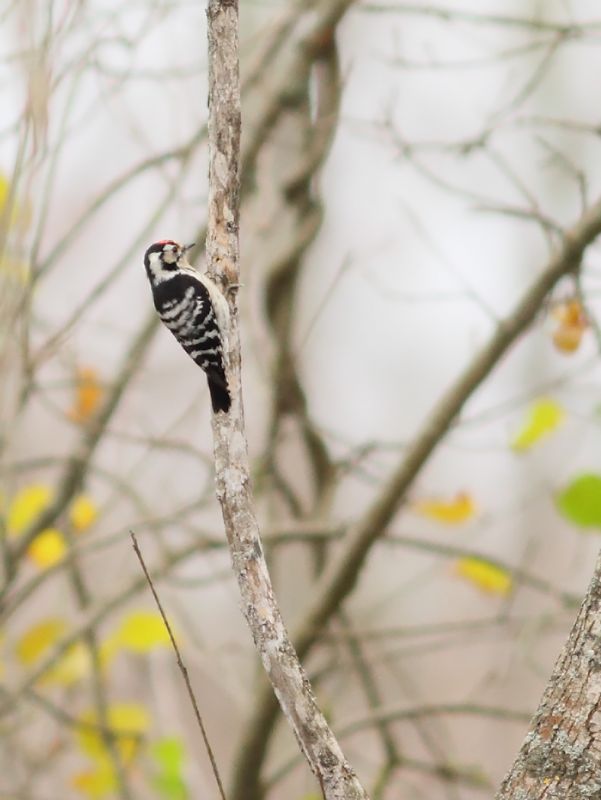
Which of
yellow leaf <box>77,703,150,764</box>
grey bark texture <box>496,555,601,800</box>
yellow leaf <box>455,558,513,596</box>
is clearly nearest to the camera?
grey bark texture <box>496,555,601,800</box>

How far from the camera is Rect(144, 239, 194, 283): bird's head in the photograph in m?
3.32

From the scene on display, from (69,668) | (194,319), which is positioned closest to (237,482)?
(194,319)

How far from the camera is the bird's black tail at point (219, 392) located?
6.76ft

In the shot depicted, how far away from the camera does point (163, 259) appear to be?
336cm

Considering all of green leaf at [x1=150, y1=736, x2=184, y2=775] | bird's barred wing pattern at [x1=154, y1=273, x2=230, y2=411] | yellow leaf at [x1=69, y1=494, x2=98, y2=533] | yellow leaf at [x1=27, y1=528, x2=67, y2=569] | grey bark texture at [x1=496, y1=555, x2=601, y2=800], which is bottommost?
grey bark texture at [x1=496, y1=555, x2=601, y2=800]

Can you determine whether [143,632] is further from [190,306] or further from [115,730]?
[190,306]

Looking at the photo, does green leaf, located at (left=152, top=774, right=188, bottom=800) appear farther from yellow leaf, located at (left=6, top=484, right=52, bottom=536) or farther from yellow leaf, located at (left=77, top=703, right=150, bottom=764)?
yellow leaf, located at (left=6, top=484, right=52, bottom=536)

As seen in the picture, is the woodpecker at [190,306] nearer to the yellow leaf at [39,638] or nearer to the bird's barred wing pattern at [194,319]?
the bird's barred wing pattern at [194,319]

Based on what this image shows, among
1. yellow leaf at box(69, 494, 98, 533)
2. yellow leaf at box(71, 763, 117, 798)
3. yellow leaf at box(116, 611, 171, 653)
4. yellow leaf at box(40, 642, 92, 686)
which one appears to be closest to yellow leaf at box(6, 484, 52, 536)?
yellow leaf at box(69, 494, 98, 533)

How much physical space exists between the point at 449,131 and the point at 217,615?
189 inches

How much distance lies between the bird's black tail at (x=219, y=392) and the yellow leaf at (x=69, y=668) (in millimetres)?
2124

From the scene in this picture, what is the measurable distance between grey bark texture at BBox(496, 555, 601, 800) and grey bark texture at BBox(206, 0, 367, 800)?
0.27 metres

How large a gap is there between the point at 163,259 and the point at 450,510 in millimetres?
1557

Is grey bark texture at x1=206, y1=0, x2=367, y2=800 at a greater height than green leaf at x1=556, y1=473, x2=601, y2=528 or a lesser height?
lesser
